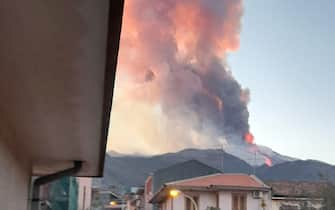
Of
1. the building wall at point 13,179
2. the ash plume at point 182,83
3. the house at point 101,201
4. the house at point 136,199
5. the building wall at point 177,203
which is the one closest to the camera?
the building wall at point 13,179

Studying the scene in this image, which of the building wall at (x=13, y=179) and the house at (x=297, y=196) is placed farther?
the house at (x=297, y=196)

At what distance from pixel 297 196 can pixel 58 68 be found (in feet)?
50.5

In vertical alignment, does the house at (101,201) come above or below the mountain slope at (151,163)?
below

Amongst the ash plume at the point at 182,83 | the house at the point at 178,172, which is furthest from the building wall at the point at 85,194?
the ash plume at the point at 182,83

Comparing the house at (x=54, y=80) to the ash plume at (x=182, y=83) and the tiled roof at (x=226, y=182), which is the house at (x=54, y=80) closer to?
the tiled roof at (x=226, y=182)

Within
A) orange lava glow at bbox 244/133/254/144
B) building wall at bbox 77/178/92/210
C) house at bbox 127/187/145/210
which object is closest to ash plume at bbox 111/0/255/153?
orange lava glow at bbox 244/133/254/144

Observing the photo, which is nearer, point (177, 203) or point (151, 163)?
point (177, 203)

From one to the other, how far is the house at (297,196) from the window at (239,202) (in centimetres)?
90

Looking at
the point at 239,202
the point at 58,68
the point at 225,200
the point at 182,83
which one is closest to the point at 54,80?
the point at 58,68

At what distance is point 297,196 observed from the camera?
1630 centimetres

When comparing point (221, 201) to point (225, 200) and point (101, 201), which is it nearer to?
point (225, 200)

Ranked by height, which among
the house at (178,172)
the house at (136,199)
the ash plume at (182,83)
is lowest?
the house at (136,199)

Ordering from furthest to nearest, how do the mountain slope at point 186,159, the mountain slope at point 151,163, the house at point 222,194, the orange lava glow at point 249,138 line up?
1. the orange lava glow at point 249,138
2. the mountain slope at point 151,163
3. the mountain slope at point 186,159
4. the house at point 222,194

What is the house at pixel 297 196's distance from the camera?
15.1 m
